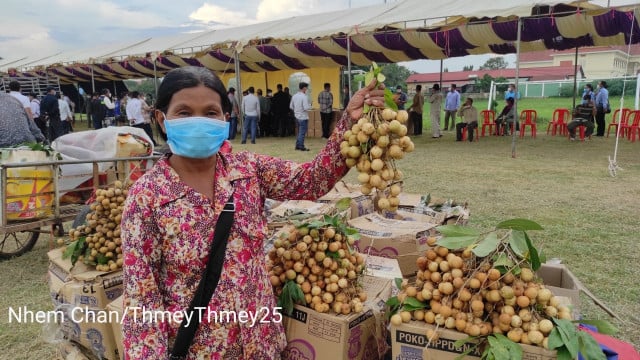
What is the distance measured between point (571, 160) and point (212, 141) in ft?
32.7

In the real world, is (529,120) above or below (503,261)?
below

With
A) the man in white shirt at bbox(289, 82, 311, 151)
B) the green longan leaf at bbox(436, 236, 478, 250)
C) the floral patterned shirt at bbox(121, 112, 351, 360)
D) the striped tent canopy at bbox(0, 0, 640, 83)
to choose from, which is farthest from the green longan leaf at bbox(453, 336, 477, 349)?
the man in white shirt at bbox(289, 82, 311, 151)

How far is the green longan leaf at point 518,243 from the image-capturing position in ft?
5.68

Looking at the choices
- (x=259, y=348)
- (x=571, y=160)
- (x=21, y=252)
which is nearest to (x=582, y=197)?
(x=571, y=160)

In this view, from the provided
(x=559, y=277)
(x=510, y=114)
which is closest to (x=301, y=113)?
(x=510, y=114)

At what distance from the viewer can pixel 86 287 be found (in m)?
2.64

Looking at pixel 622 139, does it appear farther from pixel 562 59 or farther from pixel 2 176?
pixel 562 59

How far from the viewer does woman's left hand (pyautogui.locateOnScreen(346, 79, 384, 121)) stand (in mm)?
1682

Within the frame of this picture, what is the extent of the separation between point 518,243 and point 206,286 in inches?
47.0

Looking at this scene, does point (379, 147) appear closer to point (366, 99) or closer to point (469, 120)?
point (366, 99)

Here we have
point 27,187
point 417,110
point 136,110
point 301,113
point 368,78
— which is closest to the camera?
point 368,78

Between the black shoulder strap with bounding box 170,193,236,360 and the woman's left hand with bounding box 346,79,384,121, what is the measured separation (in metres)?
0.65

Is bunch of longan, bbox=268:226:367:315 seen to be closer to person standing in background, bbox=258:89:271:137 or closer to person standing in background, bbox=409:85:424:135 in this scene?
person standing in background, bbox=409:85:424:135

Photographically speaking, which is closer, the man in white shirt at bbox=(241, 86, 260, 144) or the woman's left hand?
the woman's left hand
